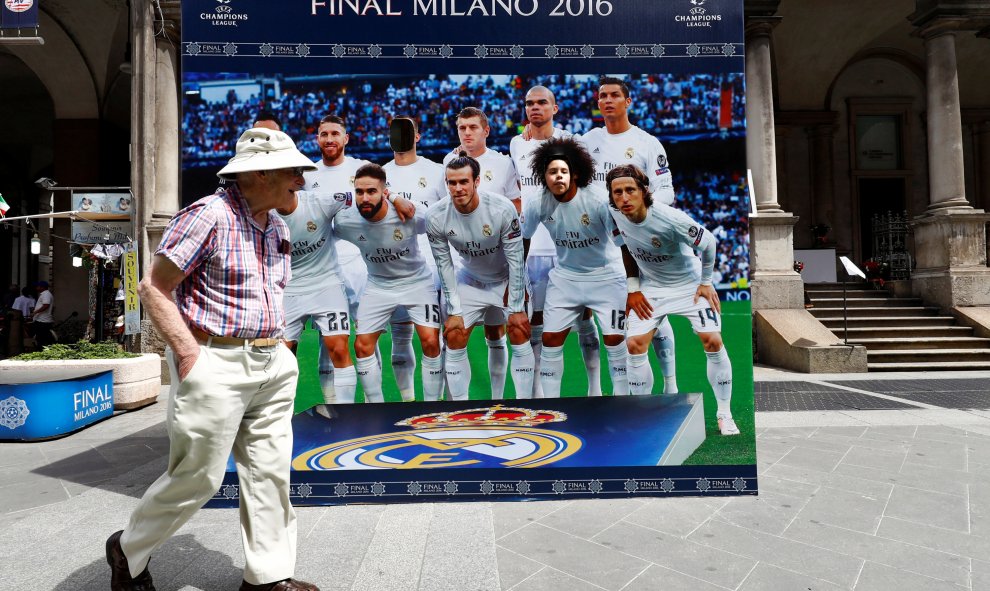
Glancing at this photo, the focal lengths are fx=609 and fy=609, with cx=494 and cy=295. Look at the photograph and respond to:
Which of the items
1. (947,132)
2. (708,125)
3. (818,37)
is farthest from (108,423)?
(818,37)

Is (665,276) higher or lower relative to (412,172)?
lower

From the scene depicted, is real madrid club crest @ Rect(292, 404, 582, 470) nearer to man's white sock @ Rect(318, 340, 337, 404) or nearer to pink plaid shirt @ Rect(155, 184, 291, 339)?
man's white sock @ Rect(318, 340, 337, 404)

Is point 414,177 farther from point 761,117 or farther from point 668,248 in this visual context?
point 761,117

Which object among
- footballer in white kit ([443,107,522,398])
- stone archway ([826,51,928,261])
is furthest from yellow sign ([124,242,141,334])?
stone archway ([826,51,928,261])

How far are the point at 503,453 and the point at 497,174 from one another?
176 centimetres

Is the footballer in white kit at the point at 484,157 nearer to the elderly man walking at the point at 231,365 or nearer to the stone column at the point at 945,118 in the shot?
the elderly man walking at the point at 231,365

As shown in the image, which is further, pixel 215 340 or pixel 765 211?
pixel 765 211

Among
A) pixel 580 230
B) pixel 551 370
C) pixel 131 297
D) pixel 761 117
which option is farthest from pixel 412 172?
pixel 761 117

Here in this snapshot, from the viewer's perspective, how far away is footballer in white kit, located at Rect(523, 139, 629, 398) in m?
3.88

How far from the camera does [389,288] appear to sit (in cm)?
396

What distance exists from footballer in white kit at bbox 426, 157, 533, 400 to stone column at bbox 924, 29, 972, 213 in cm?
1287

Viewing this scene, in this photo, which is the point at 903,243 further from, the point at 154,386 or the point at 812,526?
the point at 154,386

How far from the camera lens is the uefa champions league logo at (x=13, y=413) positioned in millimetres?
6379

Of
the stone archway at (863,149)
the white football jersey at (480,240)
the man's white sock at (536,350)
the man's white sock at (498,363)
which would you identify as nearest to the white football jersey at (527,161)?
the white football jersey at (480,240)
